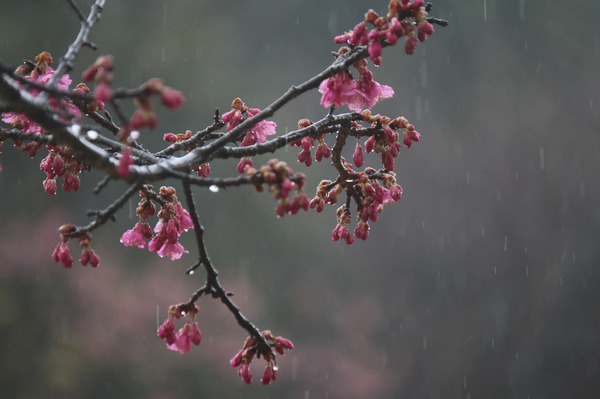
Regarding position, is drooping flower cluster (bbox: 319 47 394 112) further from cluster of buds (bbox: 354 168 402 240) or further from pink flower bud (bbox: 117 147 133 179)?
pink flower bud (bbox: 117 147 133 179)

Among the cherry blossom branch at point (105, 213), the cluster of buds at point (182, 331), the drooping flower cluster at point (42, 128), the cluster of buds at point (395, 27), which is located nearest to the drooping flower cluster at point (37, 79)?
the drooping flower cluster at point (42, 128)

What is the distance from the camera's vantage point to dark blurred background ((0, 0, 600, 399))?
16.4 ft

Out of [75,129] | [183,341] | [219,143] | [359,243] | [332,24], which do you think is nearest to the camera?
[75,129]

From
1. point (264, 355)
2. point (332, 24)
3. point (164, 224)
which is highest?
point (332, 24)

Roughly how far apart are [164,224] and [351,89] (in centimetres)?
38

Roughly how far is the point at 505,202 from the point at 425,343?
1.77m

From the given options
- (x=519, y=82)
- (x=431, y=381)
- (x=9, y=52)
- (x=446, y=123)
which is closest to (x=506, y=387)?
(x=431, y=381)

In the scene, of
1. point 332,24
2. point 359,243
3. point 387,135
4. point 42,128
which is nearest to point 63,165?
point 42,128

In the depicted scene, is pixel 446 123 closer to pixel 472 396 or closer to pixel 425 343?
pixel 425 343

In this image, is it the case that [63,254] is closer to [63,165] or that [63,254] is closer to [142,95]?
[63,165]

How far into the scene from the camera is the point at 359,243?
5980 millimetres

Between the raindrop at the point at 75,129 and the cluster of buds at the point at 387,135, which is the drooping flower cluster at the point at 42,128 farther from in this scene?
the cluster of buds at the point at 387,135

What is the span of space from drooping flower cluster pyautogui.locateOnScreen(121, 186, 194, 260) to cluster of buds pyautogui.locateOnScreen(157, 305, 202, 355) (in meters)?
0.15

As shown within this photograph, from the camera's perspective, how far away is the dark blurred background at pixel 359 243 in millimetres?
5000
